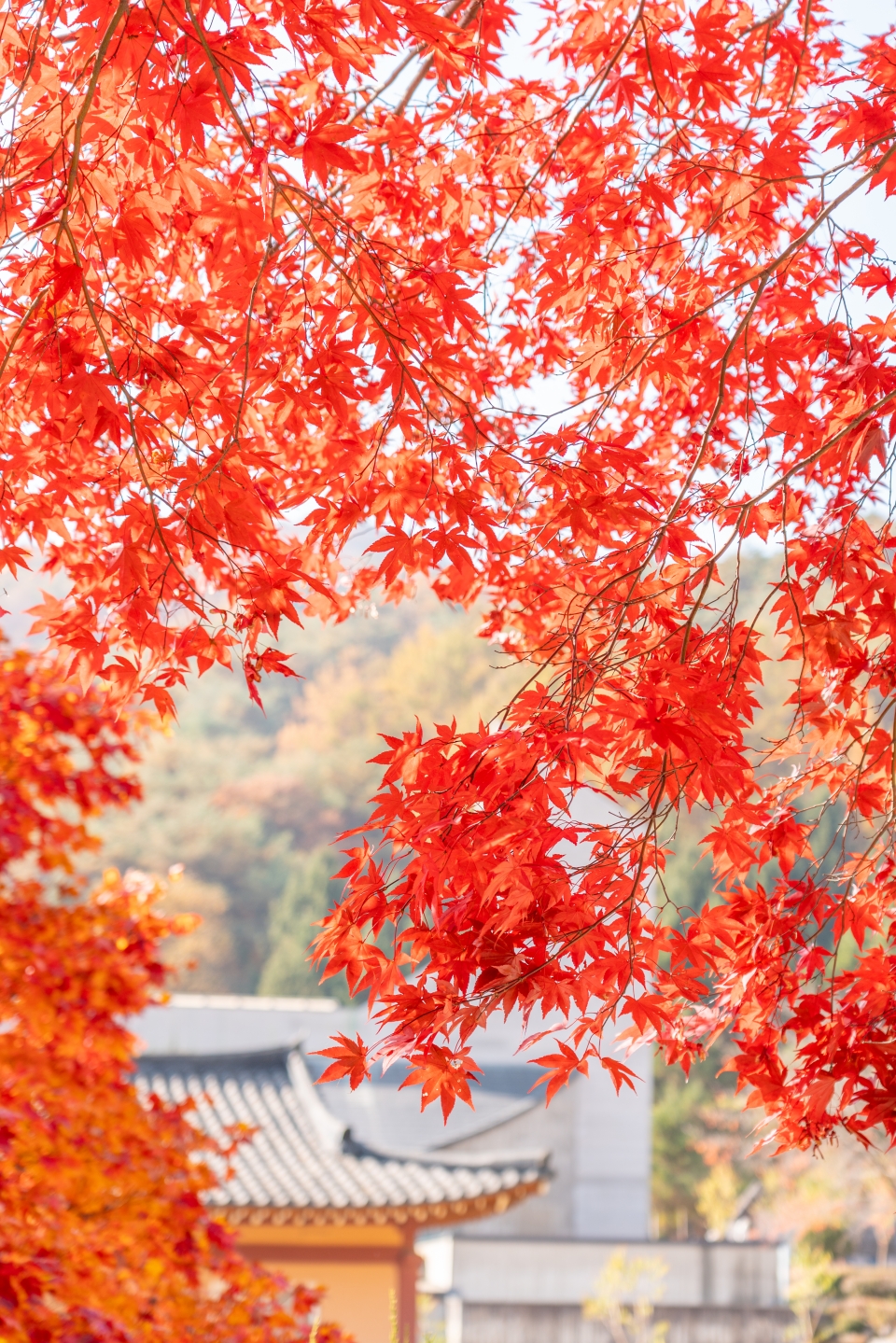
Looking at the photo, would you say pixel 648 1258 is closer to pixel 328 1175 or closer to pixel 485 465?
pixel 328 1175

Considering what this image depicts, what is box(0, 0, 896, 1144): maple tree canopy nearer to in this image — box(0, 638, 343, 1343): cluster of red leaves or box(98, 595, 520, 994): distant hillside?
box(0, 638, 343, 1343): cluster of red leaves

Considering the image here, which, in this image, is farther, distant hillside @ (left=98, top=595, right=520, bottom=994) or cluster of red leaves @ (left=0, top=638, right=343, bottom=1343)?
distant hillside @ (left=98, top=595, right=520, bottom=994)

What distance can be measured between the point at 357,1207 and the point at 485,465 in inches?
257

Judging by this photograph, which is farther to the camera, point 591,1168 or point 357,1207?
point 591,1168

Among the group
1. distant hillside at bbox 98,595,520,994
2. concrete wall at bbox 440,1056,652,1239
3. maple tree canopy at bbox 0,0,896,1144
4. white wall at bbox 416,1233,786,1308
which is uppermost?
distant hillside at bbox 98,595,520,994

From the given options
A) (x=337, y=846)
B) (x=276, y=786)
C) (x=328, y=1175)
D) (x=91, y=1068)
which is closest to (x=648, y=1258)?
(x=328, y=1175)

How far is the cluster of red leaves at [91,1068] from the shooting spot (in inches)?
152

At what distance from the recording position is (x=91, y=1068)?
13.3 ft

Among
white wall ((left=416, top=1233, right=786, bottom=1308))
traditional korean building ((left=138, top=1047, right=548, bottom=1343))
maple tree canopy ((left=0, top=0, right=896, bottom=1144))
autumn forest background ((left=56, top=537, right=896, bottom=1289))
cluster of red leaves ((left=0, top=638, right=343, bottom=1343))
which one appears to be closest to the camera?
maple tree canopy ((left=0, top=0, right=896, bottom=1144))

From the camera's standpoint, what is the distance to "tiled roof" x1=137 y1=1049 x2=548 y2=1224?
7.62 m

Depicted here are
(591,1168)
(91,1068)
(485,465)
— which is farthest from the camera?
(591,1168)

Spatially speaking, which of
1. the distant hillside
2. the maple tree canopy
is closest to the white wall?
the maple tree canopy

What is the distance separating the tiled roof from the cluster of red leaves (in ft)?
9.55

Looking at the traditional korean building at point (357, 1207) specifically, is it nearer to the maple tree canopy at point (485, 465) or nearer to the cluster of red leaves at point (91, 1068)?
the cluster of red leaves at point (91, 1068)
